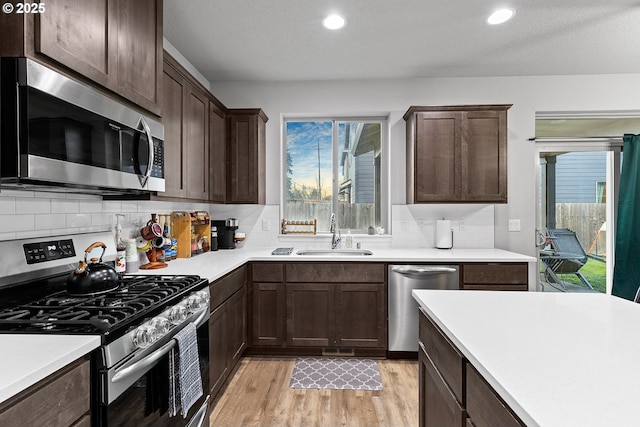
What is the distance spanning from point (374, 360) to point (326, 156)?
7.01ft

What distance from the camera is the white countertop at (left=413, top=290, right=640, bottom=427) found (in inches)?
26.5

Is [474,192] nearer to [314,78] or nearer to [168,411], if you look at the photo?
[314,78]

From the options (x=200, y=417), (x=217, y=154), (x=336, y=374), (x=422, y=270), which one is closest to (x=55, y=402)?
(x=200, y=417)

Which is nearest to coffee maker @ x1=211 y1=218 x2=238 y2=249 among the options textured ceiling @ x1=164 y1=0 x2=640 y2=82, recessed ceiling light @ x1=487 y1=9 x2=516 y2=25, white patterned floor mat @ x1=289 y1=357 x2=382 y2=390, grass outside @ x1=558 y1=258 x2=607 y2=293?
white patterned floor mat @ x1=289 y1=357 x2=382 y2=390

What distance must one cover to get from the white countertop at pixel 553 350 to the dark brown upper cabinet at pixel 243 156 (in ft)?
7.30

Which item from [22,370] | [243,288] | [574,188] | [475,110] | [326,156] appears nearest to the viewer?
[22,370]

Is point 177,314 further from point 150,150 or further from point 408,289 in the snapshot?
point 408,289

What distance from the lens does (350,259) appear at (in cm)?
297

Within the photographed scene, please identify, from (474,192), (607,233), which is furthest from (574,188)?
(474,192)

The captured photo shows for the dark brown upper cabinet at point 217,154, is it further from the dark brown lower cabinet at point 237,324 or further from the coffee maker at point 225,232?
the dark brown lower cabinet at point 237,324

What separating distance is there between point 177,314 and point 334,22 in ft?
7.15

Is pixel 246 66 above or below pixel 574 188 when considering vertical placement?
above

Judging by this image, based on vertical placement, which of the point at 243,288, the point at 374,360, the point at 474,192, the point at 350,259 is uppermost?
the point at 474,192

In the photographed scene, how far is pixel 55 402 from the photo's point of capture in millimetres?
926
